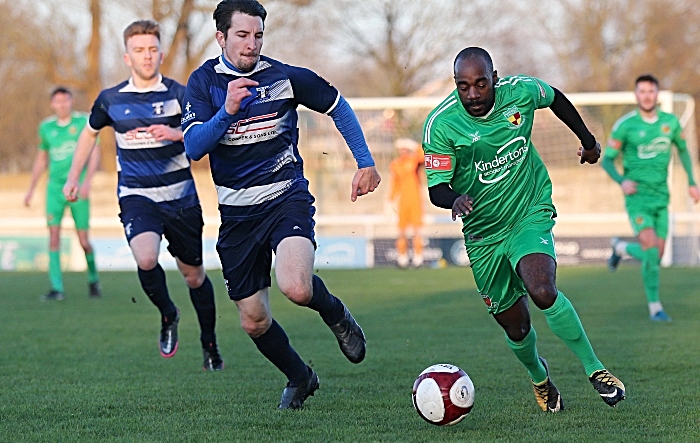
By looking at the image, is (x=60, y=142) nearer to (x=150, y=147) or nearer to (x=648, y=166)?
(x=150, y=147)

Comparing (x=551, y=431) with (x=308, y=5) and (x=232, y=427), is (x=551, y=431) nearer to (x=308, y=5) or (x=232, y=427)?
(x=232, y=427)

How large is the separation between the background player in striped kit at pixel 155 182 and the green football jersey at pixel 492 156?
2.58 metres

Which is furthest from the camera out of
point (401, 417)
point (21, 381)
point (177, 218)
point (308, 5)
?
point (308, 5)

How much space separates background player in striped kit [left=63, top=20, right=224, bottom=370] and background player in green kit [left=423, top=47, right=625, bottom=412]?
2.56 m

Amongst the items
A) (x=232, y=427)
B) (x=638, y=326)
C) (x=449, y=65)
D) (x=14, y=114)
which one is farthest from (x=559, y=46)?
(x=232, y=427)

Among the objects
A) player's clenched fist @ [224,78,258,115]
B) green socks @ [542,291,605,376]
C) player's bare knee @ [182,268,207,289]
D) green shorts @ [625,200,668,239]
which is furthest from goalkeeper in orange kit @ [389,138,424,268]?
player's clenched fist @ [224,78,258,115]

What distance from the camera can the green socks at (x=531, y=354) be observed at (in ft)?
17.7

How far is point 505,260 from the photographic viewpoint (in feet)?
17.7

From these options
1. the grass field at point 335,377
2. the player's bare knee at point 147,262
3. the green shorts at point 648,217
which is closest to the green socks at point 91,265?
the grass field at point 335,377

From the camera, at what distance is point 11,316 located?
36.7 feet

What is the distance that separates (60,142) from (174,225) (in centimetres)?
641

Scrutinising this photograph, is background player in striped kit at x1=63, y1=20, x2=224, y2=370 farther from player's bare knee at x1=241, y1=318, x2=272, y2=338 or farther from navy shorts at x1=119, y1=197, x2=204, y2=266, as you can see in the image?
player's bare knee at x1=241, y1=318, x2=272, y2=338

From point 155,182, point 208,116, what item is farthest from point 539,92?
point 155,182

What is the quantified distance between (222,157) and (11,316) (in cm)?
660
